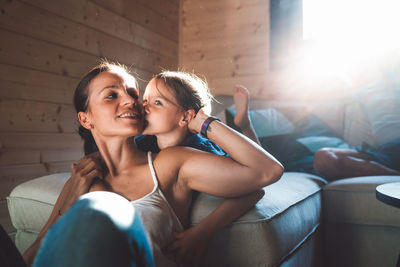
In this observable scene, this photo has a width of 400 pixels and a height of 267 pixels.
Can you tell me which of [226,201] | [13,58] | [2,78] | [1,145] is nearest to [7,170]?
[1,145]

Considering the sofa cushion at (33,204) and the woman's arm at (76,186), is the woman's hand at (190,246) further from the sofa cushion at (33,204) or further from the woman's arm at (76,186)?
the sofa cushion at (33,204)

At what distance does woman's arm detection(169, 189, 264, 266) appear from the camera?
0.83 meters

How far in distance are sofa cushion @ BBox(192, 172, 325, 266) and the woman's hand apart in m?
0.05

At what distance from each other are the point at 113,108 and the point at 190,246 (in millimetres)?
495

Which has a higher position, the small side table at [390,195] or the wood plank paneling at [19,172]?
the small side table at [390,195]

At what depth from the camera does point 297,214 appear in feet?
3.71

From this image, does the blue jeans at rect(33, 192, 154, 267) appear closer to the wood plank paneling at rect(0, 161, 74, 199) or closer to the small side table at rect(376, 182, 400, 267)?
the small side table at rect(376, 182, 400, 267)

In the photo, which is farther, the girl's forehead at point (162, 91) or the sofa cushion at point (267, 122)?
the sofa cushion at point (267, 122)

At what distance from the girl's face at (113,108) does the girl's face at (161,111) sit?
4cm

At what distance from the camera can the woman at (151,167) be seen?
89cm

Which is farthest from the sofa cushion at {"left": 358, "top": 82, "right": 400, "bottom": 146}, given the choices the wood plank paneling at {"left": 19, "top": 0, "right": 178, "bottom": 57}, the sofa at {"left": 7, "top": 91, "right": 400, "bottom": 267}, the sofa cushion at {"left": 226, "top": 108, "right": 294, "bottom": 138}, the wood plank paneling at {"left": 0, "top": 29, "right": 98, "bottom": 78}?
the wood plank paneling at {"left": 0, "top": 29, "right": 98, "bottom": 78}

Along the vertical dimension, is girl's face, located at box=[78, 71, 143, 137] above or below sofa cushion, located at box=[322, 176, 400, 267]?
above

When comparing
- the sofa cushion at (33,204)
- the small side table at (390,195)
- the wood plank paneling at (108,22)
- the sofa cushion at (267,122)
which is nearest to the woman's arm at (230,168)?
the small side table at (390,195)

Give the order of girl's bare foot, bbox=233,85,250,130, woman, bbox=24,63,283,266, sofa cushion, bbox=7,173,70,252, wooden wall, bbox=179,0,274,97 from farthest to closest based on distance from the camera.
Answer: wooden wall, bbox=179,0,274,97, girl's bare foot, bbox=233,85,250,130, sofa cushion, bbox=7,173,70,252, woman, bbox=24,63,283,266
